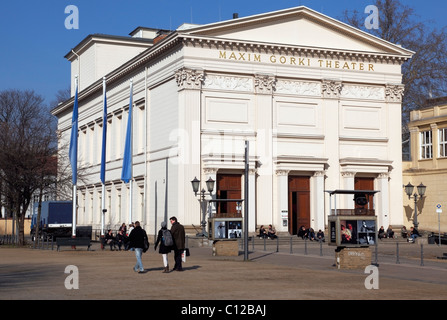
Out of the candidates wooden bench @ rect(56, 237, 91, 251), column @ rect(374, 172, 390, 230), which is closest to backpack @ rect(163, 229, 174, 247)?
wooden bench @ rect(56, 237, 91, 251)

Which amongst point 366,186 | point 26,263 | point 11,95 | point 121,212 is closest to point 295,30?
point 366,186

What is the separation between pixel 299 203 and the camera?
52.8 metres

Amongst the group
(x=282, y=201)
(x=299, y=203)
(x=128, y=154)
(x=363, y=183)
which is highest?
(x=128, y=154)

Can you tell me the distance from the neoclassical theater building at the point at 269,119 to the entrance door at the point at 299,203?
0.26 ft

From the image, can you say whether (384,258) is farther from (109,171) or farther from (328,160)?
(109,171)

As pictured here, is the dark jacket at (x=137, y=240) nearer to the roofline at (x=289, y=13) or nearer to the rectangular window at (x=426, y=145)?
the roofline at (x=289, y=13)

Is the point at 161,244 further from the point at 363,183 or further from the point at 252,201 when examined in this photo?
the point at 363,183

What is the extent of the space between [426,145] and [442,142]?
82.1 inches

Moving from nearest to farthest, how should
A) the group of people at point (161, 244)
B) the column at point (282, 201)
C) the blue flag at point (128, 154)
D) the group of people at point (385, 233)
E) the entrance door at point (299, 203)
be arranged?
the group of people at point (161, 244)
the blue flag at point (128, 154)
the column at point (282, 201)
the group of people at point (385, 233)
the entrance door at point (299, 203)

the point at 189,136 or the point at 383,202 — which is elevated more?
the point at 189,136

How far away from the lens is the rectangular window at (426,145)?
57.4 meters

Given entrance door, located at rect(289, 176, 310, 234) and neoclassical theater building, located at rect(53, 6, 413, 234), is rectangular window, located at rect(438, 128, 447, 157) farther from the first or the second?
entrance door, located at rect(289, 176, 310, 234)

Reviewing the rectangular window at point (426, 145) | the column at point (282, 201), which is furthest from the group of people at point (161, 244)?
the rectangular window at point (426, 145)

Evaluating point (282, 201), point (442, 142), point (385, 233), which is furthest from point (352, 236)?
point (442, 142)
